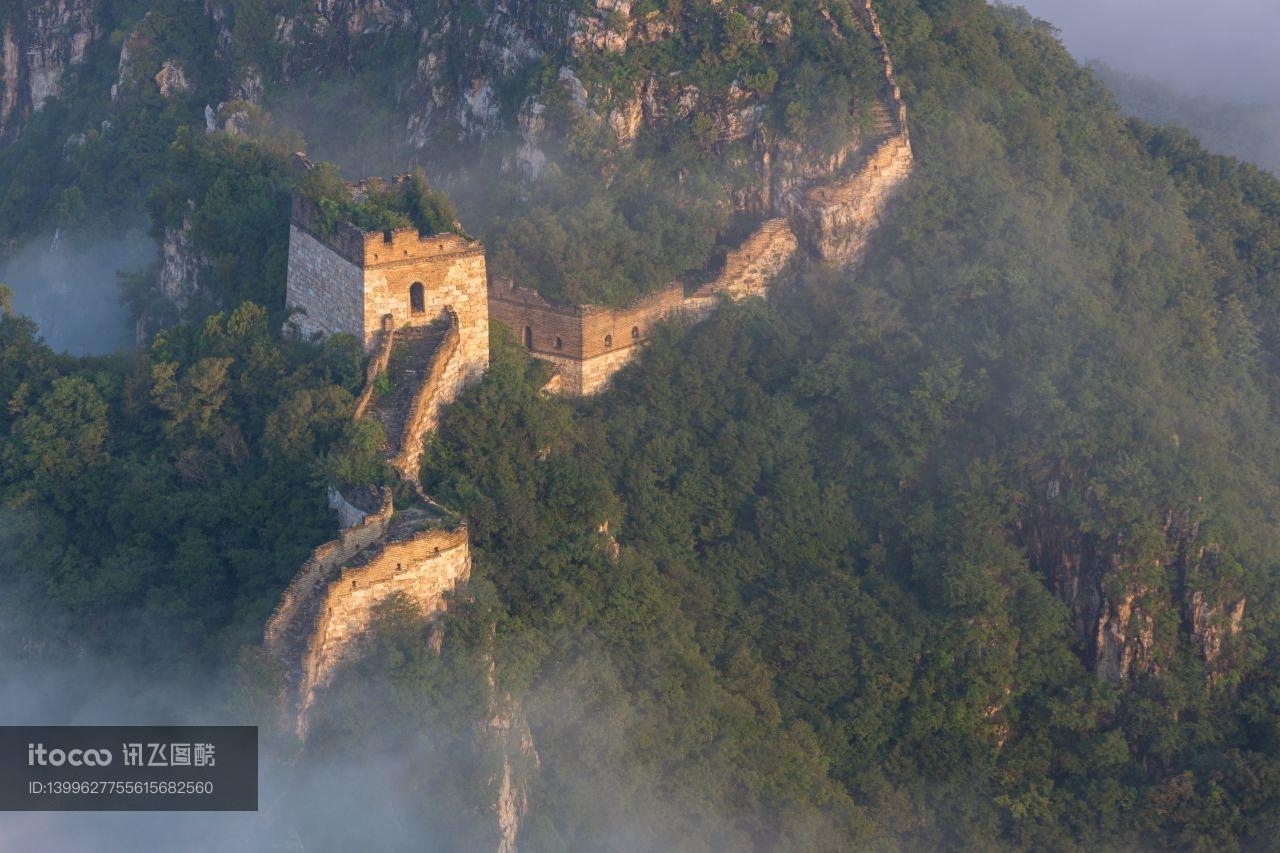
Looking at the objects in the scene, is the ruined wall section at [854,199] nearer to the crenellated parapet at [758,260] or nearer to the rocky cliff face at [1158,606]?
the crenellated parapet at [758,260]

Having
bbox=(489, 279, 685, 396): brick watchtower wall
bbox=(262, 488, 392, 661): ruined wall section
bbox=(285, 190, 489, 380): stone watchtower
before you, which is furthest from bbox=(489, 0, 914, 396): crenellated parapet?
bbox=(262, 488, 392, 661): ruined wall section

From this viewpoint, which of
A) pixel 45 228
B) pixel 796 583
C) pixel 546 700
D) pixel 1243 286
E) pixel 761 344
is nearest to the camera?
pixel 546 700

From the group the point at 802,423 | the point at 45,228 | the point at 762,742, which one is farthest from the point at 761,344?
the point at 45,228

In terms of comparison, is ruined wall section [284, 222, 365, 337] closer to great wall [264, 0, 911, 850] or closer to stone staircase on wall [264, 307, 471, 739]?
great wall [264, 0, 911, 850]

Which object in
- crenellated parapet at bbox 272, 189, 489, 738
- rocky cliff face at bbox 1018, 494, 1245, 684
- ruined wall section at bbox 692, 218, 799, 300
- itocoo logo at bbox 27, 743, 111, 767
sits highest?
ruined wall section at bbox 692, 218, 799, 300

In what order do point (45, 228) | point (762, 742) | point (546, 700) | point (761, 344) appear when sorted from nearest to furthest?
point (546, 700) < point (762, 742) < point (761, 344) < point (45, 228)

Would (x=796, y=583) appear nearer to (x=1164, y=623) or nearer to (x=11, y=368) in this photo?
(x=1164, y=623)

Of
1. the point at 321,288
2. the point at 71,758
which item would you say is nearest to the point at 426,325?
the point at 321,288
